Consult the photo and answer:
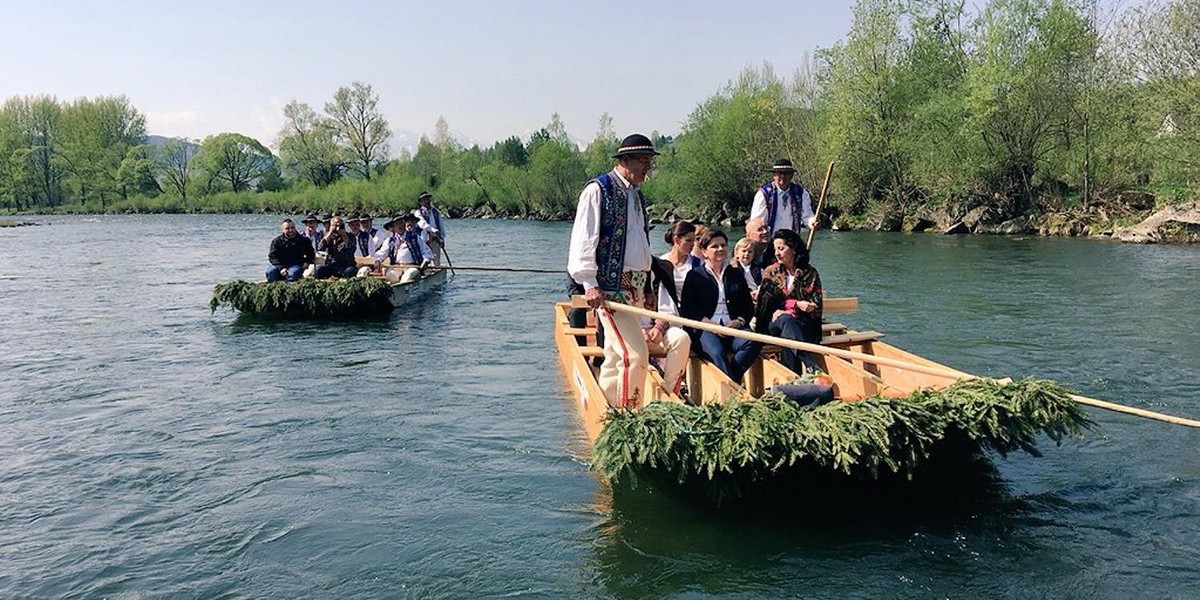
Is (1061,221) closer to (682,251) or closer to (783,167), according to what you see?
(783,167)

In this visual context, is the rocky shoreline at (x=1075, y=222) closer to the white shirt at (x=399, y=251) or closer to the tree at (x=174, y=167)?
the white shirt at (x=399, y=251)

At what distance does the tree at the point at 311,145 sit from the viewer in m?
77.2

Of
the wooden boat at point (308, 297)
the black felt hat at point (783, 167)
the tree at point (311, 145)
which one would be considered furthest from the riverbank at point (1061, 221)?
the tree at point (311, 145)

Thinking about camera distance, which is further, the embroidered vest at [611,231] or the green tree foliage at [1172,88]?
the green tree foliage at [1172,88]

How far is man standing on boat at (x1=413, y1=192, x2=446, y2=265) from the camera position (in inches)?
723

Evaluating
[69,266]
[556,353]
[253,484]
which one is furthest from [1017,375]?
[69,266]

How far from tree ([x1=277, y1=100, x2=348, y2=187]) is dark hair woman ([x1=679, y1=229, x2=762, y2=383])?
242 feet

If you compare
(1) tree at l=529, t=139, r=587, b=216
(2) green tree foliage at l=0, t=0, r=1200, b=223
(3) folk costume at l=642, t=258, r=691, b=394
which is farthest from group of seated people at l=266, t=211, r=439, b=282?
(1) tree at l=529, t=139, r=587, b=216

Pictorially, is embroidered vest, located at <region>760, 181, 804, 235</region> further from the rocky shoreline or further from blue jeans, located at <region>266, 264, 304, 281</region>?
the rocky shoreline

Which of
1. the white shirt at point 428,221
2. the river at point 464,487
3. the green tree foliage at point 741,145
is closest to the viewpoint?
the river at point 464,487

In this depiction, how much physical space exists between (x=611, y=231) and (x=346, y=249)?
11142 mm

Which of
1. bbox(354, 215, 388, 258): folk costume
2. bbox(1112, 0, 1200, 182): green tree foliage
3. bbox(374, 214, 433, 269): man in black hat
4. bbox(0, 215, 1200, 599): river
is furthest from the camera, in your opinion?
bbox(1112, 0, 1200, 182): green tree foliage

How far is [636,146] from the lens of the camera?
5973 mm

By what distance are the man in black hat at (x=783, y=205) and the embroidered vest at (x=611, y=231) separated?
157 inches
